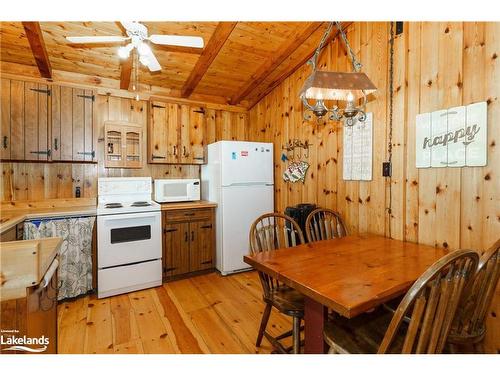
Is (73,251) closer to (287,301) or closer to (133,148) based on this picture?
(133,148)

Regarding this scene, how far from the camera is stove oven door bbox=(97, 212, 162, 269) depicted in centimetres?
259

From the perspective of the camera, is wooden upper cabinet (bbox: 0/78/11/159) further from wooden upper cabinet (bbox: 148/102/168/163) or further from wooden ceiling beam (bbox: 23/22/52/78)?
wooden upper cabinet (bbox: 148/102/168/163)

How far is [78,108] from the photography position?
2.80 meters

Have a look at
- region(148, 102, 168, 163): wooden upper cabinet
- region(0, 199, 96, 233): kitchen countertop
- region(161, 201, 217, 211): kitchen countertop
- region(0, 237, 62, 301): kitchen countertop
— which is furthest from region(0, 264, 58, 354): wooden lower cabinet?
region(148, 102, 168, 163): wooden upper cabinet

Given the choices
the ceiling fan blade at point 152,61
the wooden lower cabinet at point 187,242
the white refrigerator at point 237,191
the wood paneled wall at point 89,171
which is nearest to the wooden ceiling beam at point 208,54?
the wood paneled wall at point 89,171

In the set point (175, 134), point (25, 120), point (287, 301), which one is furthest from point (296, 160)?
point (25, 120)

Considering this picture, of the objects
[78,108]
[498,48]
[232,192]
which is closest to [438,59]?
[498,48]

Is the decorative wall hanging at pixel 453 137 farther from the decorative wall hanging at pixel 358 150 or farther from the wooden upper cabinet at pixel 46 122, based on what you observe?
the wooden upper cabinet at pixel 46 122

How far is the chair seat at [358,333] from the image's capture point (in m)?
Answer: 1.15

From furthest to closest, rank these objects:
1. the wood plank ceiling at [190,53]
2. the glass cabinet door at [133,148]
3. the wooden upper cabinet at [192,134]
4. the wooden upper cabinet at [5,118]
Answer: the wooden upper cabinet at [192,134] → the glass cabinet door at [133,148] → the wooden upper cabinet at [5,118] → the wood plank ceiling at [190,53]

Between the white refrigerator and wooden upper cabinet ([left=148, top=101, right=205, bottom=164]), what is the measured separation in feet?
0.96

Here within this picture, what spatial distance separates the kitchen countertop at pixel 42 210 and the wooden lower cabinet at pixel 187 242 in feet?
2.75

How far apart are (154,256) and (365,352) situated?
234 centimetres
